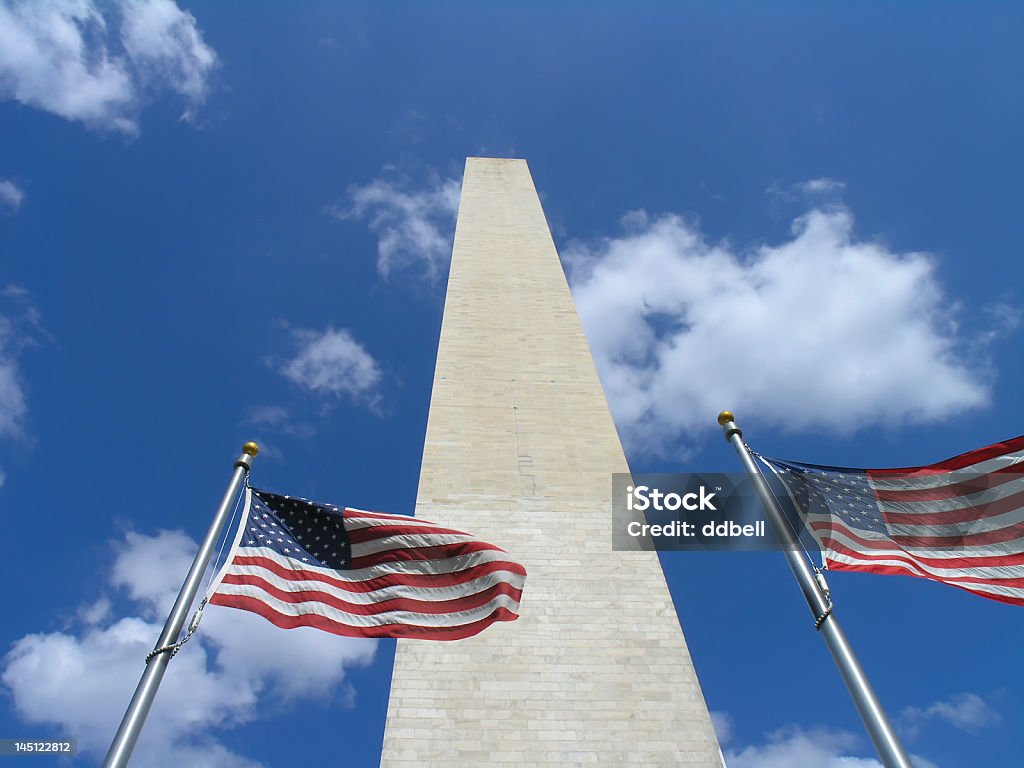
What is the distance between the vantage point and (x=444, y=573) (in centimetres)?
758

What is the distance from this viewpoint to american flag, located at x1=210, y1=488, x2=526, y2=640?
7.02 metres

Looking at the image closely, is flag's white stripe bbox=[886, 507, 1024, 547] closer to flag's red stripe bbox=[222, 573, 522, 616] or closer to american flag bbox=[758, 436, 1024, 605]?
american flag bbox=[758, 436, 1024, 605]

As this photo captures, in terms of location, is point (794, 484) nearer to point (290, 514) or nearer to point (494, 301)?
point (290, 514)

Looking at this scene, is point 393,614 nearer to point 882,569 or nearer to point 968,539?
point 882,569

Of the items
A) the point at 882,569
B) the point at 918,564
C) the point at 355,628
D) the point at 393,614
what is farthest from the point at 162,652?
the point at 918,564

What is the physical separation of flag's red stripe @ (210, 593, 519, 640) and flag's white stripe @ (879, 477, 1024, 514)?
4.25m

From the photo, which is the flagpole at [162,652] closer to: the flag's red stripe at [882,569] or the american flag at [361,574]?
the american flag at [361,574]

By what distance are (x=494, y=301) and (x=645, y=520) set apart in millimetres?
8224

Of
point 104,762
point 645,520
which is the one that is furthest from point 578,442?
point 104,762

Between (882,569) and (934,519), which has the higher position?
(934,519)

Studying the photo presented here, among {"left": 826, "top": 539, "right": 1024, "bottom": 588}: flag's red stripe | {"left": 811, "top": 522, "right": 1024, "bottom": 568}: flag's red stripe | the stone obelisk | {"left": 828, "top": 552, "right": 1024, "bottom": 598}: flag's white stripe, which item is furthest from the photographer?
the stone obelisk

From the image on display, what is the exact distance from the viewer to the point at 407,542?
25.2 ft

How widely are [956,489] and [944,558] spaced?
80 cm

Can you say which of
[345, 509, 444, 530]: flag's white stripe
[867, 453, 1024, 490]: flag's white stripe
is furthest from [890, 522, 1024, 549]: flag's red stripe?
[345, 509, 444, 530]: flag's white stripe
